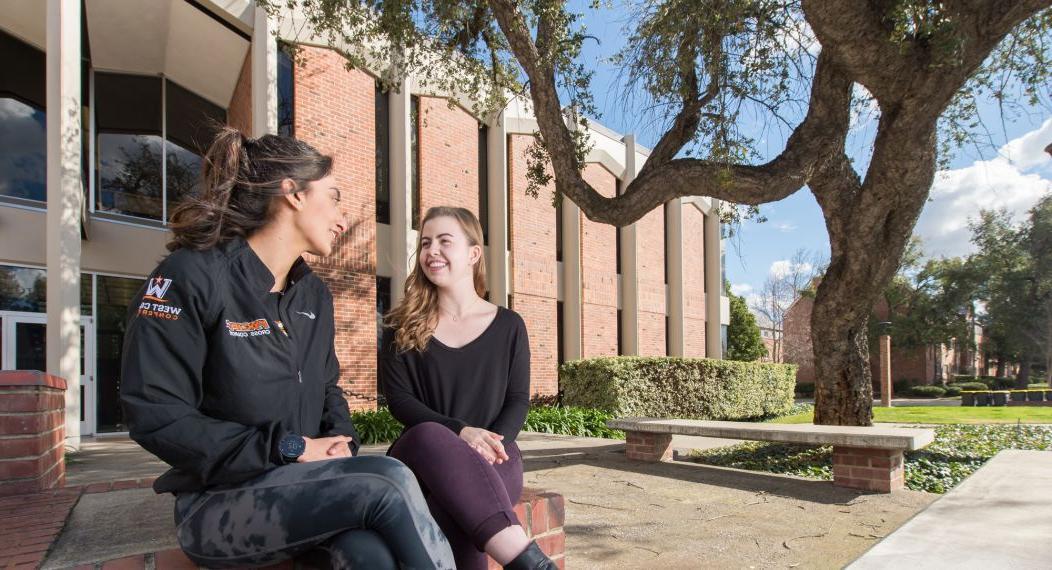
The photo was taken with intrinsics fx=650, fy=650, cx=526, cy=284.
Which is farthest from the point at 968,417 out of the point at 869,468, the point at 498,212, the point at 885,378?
the point at 869,468

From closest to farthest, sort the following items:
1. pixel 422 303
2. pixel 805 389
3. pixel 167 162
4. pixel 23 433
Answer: pixel 422 303 < pixel 23 433 < pixel 167 162 < pixel 805 389

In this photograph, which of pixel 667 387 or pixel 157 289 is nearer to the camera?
pixel 157 289

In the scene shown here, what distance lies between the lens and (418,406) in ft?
8.87

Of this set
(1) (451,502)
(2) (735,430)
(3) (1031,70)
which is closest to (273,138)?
(1) (451,502)

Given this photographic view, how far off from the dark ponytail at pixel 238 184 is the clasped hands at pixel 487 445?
1.05m

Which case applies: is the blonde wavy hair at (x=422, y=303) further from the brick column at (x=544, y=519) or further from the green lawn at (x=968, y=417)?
the green lawn at (x=968, y=417)

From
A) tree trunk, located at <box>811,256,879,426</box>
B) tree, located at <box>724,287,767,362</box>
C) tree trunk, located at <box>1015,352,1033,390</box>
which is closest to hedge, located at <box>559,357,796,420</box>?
tree trunk, located at <box>811,256,879,426</box>

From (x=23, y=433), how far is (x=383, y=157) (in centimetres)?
1054

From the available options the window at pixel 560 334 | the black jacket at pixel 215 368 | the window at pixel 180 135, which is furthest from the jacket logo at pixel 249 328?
the window at pixel 560 334

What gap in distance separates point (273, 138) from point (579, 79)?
673cm

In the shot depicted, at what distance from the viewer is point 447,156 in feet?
46.5

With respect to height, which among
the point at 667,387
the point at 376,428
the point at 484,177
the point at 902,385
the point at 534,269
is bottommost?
the point at 902,385

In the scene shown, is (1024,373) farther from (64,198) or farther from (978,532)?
(64,198)

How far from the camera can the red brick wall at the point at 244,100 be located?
1188cm
